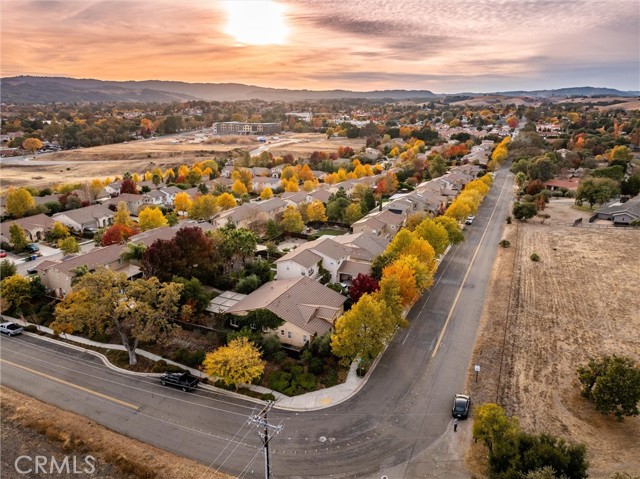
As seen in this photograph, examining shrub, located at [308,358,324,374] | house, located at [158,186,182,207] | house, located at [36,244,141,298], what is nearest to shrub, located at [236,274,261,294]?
house, located at [36,244,141,298]

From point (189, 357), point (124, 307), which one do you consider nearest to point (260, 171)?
point (124, 307)

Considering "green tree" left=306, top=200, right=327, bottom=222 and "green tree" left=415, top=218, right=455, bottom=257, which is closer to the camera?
"green tree" left=415, top=218, right=455, bottom=257

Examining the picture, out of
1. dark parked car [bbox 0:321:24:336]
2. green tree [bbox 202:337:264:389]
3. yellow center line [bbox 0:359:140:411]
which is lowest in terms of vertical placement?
yellow center line [bbox 0:359:140:411]

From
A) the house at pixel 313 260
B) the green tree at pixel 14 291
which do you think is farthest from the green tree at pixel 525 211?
the green tree at pixel 14 291

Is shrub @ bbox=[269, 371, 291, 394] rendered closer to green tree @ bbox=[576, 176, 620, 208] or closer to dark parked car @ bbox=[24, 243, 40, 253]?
dark parked car @ bbox=[24, 243, 40, 253]

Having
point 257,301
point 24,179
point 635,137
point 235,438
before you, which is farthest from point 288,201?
point 635,137
